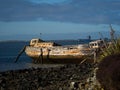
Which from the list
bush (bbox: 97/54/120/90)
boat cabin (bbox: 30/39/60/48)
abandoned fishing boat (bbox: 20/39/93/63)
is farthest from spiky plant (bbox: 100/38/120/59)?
boat cabin (bbox: 30/39/60/48)

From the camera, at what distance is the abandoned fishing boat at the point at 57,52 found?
58.0 meters

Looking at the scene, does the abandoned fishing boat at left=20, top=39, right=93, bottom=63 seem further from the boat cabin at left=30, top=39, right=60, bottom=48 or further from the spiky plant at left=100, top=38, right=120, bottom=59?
the spiky plant at left=100, top=38, right=120, bottom=59

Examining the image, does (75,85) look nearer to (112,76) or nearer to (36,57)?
(112,76)

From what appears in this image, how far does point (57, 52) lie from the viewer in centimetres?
6031

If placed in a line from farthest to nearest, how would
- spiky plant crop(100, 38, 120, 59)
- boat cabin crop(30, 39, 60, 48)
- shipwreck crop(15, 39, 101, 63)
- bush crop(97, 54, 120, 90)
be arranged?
boat cabin crop(30, 39, 60, 48), shipwreck crop(15, 39, 101, 63), spiky plant crop(100, 38, 120, 59), bush crop(97, 54, 120, 90)

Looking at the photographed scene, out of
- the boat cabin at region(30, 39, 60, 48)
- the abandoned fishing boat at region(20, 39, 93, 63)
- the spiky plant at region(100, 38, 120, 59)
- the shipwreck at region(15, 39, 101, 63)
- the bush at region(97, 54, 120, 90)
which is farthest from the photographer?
the boat cabin at region(30, 39, 60, 48)

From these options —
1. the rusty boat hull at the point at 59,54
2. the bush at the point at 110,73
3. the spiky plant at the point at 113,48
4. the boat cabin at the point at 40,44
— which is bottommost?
the rusty boat hull at the point at 59,54

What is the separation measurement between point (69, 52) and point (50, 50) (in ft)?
12.0

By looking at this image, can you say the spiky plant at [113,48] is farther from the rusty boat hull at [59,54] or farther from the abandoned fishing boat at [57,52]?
the rusty boat hull at [59,54]

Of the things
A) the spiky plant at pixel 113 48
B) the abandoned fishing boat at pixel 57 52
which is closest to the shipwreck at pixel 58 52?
the abandoned fishing boat at pixel 57 52

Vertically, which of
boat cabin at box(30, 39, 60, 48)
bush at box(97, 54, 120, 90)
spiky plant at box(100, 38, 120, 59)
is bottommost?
boat cabin at box(30, 39, 60, 48)

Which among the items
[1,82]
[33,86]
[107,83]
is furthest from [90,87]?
[1,82]

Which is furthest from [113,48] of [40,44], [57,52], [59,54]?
[40,44]

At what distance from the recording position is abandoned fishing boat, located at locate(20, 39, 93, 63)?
58.0m
